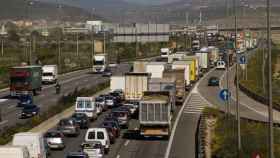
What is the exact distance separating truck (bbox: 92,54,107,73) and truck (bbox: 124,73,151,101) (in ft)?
134

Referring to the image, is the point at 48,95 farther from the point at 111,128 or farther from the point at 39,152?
the point at 39,152

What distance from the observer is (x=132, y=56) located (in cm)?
15538

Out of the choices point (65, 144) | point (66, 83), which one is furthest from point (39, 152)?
point (66, 83)

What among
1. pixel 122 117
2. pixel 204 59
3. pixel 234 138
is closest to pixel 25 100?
pixel 122 117

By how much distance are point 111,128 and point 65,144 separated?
333cm

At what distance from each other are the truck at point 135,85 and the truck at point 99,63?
4094 cm

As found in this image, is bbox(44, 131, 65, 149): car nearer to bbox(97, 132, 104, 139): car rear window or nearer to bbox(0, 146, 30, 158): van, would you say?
bbox(97, 132, 104, 139): car rear window

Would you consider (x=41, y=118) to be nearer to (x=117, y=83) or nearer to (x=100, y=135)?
(x=100, y=135)

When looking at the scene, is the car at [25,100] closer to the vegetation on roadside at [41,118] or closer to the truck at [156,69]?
the vegetation on roadside at [41,118]

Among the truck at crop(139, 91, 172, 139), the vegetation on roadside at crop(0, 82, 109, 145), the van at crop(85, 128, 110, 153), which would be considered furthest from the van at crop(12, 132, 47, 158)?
the truck at crop(139, 91, 172, 139)

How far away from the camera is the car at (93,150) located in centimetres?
3625

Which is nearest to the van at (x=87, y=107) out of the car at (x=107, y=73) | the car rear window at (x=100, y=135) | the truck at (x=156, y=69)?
the car rear window at (x=100, y=135)

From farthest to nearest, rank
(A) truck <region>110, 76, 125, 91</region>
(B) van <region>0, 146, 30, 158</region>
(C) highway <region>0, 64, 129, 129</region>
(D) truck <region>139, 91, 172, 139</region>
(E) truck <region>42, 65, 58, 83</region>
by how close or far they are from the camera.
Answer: (E) truck <region>42, 65, 58, 83</region> → (A) truck <region>110, 76, 125, 91</region> → (C) highway <region>0, 64, 129, 129</region> → (D) truck <region>139, 91, 172, 139</region> → (B) van <region>0, 146, 30, 158</region>

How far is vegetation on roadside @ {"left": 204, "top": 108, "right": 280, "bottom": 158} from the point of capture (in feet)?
114
